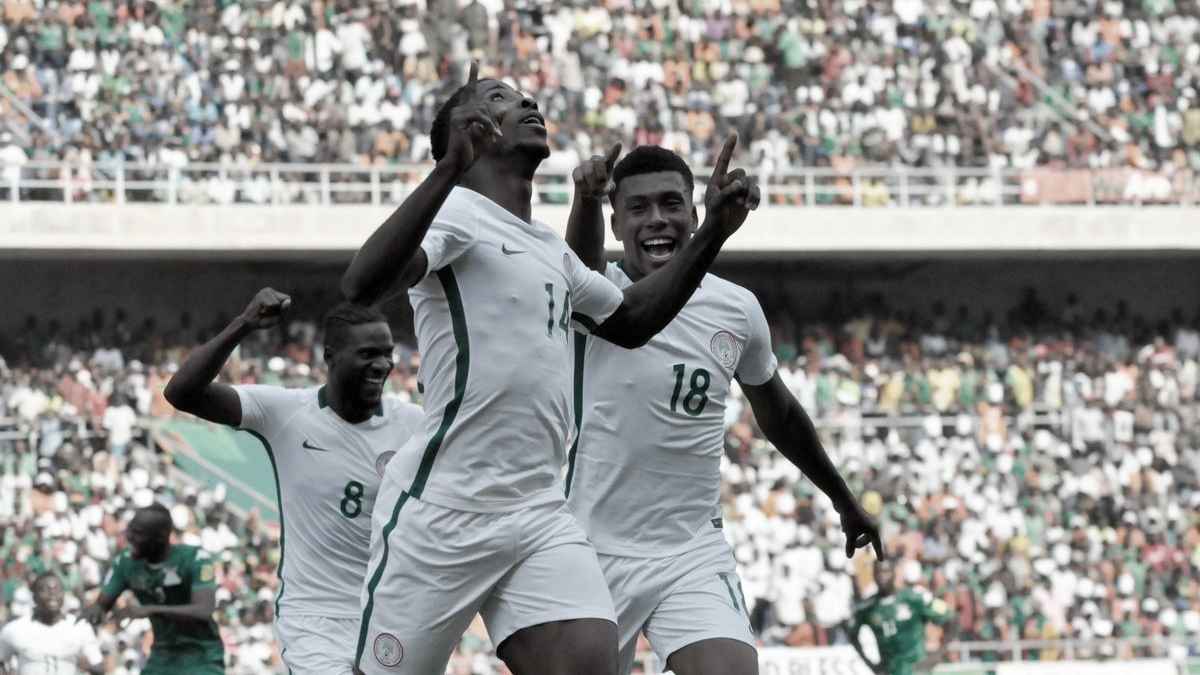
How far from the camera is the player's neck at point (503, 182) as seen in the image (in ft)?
18.3

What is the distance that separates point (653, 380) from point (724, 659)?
3.12 ft

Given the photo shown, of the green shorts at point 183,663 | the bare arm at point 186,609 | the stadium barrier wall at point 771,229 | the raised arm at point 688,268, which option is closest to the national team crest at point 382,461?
the bare arm at point 186,609

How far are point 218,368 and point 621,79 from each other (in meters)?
19.3

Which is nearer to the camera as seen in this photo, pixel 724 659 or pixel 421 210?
pixel 421 210

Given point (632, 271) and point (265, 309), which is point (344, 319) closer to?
point (265, 309)

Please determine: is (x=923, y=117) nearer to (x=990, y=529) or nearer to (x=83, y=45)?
(x=990, y=529)

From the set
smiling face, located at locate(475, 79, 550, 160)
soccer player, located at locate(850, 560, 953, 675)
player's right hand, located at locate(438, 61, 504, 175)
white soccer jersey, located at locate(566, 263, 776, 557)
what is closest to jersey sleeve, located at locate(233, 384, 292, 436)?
white soccer jersey, located at locate(566, 263, 776, 557)

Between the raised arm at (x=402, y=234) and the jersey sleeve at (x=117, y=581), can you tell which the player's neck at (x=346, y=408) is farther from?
the raised arm at (x=402, y=234)

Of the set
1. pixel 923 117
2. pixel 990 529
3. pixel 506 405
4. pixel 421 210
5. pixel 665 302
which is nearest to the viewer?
pixel 421 210

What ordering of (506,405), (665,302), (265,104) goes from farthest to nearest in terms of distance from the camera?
1. (265,104)
2. (665,302)
3. (506,405)

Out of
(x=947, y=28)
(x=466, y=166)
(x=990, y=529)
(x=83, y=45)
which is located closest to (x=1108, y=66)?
(x=947, y=28)

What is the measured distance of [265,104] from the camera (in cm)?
2500

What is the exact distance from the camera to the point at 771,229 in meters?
27.1

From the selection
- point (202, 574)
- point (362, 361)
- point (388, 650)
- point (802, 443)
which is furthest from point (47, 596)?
point (388, 650)
